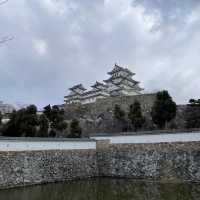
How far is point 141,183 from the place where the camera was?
12906 millimetres

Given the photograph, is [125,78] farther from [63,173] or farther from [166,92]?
[63,173]

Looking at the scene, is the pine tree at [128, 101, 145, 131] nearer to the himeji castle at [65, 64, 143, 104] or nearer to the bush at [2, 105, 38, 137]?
the bush at [2, 105, 38, 137]

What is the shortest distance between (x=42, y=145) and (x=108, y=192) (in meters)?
4.50

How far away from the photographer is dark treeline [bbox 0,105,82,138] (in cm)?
2009

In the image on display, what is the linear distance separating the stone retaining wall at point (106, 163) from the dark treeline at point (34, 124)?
5262 mm

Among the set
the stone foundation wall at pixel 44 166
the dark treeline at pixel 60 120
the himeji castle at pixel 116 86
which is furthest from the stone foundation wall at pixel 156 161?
the himeji castle at pixel 116 86

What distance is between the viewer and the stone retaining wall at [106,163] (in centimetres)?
1270

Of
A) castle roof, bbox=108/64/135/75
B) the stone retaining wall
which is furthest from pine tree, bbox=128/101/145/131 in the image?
castle roof, bbox=108/64/135/75

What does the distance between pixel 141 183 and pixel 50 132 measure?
34.8 feet

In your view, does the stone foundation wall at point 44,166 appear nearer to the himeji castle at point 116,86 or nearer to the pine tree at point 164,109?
the pine tree at point 164,109

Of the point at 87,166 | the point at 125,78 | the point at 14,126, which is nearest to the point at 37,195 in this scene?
the point at 87,166

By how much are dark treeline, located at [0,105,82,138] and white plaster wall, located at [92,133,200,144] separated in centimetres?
504

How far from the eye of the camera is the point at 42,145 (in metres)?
14.2

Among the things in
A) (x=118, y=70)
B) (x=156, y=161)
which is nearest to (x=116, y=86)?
(x=118, y=70)
